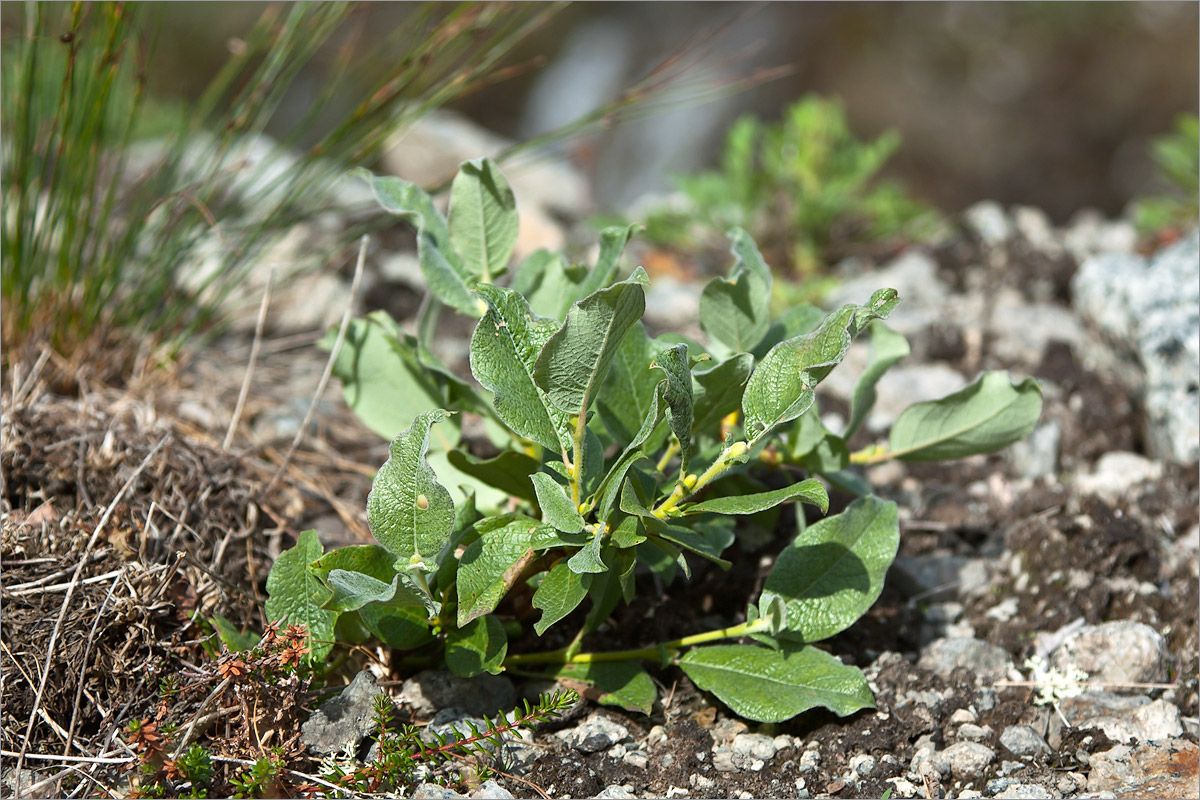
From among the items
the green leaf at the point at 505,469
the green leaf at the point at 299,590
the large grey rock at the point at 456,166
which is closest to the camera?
the green leaf at the point at 299,590

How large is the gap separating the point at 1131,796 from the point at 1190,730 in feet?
0.78

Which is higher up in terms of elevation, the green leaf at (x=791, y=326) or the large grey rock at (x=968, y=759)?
the green leaf at (x=791, y=326)

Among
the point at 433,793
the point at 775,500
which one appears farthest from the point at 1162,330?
the point at 433,793

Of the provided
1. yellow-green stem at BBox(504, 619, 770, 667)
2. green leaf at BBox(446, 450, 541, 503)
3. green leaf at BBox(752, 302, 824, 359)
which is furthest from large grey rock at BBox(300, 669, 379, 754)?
green leaf at BBox(752, 302, 824, 359)

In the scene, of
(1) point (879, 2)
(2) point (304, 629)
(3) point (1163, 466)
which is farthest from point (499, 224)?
(1) point (879, 2)

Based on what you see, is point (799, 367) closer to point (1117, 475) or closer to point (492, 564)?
point (492, 564)

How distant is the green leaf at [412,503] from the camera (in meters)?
1.29

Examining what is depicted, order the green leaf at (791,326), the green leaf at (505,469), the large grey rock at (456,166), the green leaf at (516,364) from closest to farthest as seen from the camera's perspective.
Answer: the green leaf at (516,364)
the green leaf at (505,469)
the green leaf at (791,326)
the large grey rock at (456,166)

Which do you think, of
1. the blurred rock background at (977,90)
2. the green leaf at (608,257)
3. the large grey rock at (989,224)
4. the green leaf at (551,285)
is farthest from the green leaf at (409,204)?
the blurred rock background at (977,90)

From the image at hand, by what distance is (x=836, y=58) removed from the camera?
7.87 meters

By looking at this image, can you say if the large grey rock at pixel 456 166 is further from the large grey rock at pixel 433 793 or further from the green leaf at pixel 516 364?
the large grey rock at pixel 433 793

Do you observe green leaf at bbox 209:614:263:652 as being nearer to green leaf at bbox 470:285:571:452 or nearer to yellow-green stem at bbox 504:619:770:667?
yellow-green stem at bbox 504:619:770:667

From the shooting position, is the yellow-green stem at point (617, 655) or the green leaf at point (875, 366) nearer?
the yellow-green stem at point (617, 655)

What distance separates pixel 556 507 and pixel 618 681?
1.17 ft
